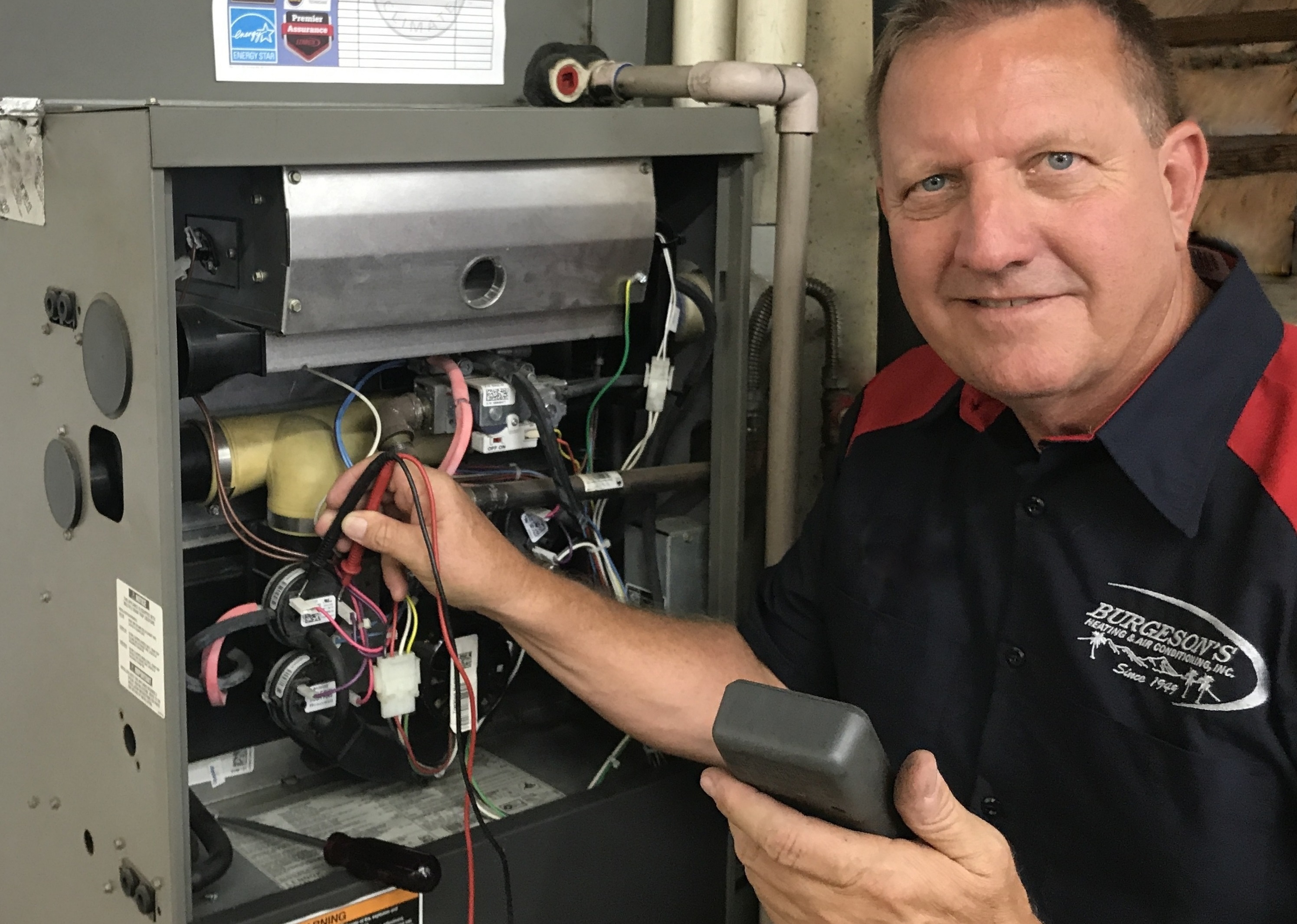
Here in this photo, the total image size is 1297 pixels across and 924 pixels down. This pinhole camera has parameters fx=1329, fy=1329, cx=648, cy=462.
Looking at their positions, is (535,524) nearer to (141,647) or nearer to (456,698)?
(456,698)

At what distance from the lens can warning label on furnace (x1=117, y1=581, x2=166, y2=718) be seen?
3.67 feet

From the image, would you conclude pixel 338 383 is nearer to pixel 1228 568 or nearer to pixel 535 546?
pixel 535 546

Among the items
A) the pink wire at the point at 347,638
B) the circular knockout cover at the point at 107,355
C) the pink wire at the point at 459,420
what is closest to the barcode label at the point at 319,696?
the pink wire at the point at 347,638

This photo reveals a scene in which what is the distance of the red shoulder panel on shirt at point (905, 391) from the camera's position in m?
1.39

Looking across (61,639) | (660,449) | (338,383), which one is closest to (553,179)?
(338,383)

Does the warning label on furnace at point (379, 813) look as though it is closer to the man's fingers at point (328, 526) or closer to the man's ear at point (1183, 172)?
the man's fingers at point (328, 526)

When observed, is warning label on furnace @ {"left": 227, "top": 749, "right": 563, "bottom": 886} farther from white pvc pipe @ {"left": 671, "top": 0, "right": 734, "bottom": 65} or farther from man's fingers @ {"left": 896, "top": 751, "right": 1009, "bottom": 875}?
white pvc pipe @ {"left": 671, "top": 0, "right": 734, "bottom": 65}

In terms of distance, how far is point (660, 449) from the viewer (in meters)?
1.57

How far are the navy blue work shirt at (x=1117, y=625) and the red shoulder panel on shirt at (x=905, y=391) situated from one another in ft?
0.05

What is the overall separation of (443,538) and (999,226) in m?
0.58

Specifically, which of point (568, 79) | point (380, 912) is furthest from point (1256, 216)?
point (380, 912)

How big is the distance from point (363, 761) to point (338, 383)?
42 centimetres

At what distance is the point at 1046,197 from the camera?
1.09 meters

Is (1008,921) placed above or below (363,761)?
above
